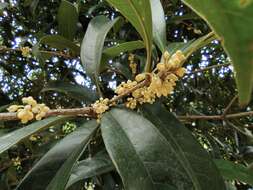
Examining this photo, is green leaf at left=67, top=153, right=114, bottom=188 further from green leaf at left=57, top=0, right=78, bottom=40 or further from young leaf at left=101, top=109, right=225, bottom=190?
green leaf at left=57, top=0, right=78, bottom=40

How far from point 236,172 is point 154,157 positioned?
0.30 metres

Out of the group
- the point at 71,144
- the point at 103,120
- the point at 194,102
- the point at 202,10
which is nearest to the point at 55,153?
the point at 71,144

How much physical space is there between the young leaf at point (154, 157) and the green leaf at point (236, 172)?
0.56 ft

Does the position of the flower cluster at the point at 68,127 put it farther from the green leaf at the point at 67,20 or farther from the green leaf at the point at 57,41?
the green leaf at the point at 57,41

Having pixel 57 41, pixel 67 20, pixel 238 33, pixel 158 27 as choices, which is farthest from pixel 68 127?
pixel 238 33

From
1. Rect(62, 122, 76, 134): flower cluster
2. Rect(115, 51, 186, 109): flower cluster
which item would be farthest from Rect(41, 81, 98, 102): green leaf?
Rect(62, 122, 76, 134): flower cluster

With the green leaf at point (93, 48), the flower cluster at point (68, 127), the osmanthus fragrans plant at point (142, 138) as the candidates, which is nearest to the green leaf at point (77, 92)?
the green leaf at point (93, 48)

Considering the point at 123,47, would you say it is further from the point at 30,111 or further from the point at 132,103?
the point at 30,111

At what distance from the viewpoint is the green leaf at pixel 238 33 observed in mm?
302

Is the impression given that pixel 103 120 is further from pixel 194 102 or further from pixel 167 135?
pixel 194 102

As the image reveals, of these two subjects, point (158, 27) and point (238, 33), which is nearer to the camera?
point (238, 33)

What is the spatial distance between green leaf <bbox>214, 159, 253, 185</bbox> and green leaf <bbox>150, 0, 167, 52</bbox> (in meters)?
0.32

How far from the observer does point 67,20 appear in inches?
61.4

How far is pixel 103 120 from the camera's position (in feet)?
2.74
